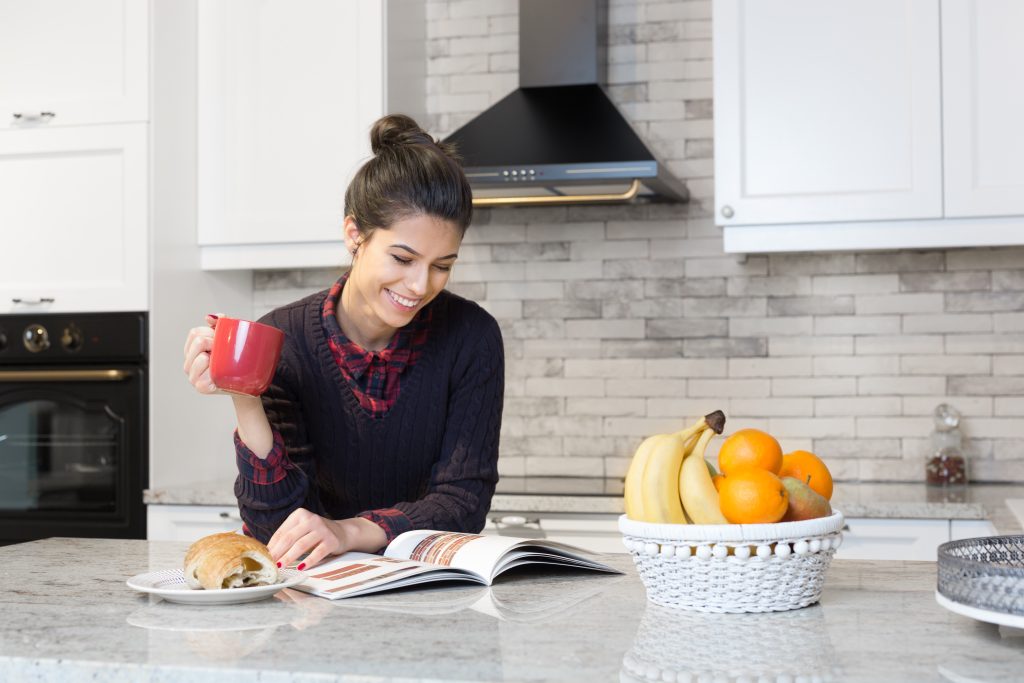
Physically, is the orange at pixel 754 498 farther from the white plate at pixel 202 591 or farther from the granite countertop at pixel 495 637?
the white plate at pixel 202 591

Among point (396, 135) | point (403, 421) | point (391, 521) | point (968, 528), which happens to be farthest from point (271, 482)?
point (968, 528)

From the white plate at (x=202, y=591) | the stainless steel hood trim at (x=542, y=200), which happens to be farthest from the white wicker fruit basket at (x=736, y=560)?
the stainless steel hood trim at (x=542, y=200)

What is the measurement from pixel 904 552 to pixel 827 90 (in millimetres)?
1199

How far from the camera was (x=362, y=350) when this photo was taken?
2.00m

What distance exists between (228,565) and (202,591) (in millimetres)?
41

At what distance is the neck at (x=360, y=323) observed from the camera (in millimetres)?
2006

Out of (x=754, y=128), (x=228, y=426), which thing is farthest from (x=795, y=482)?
(x=228, y=426)

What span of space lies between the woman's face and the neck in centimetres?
11

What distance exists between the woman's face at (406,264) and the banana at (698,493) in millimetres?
653

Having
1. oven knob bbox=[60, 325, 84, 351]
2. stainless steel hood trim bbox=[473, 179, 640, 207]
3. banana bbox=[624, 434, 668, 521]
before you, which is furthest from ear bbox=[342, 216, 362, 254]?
oven knob bbox=[60, 325, 84, 351]

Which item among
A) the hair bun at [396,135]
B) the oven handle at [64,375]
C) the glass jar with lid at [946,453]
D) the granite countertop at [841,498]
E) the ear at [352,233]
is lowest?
the granite countertop at [841,498]

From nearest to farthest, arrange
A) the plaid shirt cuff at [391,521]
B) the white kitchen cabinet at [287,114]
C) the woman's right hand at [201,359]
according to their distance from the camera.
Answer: the woman's right hand at [201,359] < the plaid shirt cuff at [391,521] < the white kitchen cabinet at [287,114]

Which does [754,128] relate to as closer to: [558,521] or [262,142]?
[558,521]

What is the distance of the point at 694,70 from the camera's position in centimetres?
351
